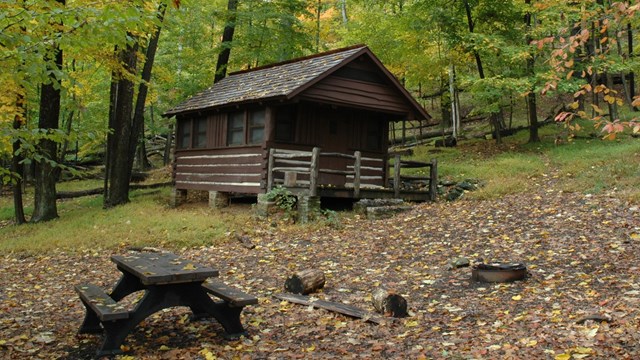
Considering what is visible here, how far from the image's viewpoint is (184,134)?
2008 centimetres

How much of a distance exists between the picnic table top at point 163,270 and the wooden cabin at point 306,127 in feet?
25.8

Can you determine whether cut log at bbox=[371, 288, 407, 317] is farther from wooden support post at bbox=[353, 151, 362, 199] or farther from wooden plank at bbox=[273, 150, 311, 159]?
wooden support post at bbox=[353, 151, 362, 199]

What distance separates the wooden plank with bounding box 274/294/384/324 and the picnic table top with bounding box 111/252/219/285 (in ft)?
5.83

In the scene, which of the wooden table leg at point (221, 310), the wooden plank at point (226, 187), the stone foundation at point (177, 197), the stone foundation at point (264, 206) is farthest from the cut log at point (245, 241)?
the stone foundation at point (177, 197)

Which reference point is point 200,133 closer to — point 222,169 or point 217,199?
point 222,169

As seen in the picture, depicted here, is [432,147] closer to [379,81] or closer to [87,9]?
[379,81]

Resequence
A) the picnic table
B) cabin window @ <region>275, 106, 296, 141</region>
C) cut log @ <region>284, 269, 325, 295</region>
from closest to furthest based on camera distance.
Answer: the picnic table
cut log @ <region>284, 269, 325, 295</region>
cabin window @ <region>275, 106, 296, 141</region>

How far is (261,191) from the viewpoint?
15.3m

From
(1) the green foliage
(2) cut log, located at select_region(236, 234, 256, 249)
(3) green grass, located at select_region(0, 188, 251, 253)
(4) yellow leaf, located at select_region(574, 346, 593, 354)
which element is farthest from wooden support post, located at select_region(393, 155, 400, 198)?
(4) yellow leaf, located at select_region(574, 346, 593, 354)

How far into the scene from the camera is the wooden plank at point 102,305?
5.14 m

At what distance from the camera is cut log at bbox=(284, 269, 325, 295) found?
24.7 feet

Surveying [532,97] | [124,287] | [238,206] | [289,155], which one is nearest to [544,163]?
[532,97]

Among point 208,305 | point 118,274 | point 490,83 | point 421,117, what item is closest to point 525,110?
point 490,83

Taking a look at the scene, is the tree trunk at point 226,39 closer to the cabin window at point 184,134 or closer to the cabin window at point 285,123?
the cabin window at point 184,134
